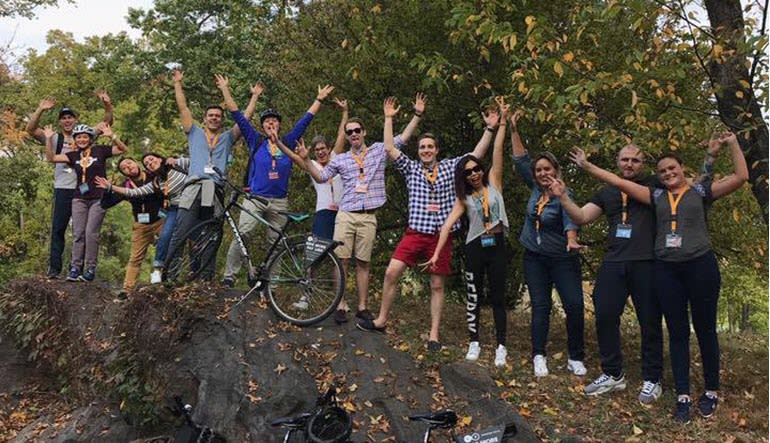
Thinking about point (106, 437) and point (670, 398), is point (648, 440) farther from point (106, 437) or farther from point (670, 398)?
point (106, 437)

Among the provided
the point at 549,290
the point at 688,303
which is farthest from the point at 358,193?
the point at 688,303

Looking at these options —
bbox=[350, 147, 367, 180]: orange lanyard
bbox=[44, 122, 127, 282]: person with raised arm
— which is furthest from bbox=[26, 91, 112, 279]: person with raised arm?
bbox=[350, 147, 367, 180]: orange lanyard

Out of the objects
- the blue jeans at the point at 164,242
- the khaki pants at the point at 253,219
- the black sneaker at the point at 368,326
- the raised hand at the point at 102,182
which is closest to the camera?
the black sneaker at the point at 368,326

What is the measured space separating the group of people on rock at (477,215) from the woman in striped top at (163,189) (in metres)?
0.02

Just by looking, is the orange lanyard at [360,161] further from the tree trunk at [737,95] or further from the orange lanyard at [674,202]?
the tree trunk at [737,95]

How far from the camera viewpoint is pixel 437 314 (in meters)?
6.19

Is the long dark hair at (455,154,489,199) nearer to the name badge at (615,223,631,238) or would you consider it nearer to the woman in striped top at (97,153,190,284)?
the name badge at (615,223,631,238)

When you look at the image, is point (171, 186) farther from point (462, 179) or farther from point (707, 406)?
point (707, 406)

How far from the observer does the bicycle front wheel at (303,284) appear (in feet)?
20.3

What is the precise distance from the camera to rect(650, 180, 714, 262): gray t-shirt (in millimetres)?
4707

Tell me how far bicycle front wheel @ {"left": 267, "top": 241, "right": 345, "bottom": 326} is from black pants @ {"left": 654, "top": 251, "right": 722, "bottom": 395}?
310 centimetres

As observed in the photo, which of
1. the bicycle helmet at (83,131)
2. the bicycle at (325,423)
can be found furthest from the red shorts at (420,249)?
the bicycle helmet at (83,131)

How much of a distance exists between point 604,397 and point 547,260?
4.53 ft

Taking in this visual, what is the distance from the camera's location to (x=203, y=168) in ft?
23.2
